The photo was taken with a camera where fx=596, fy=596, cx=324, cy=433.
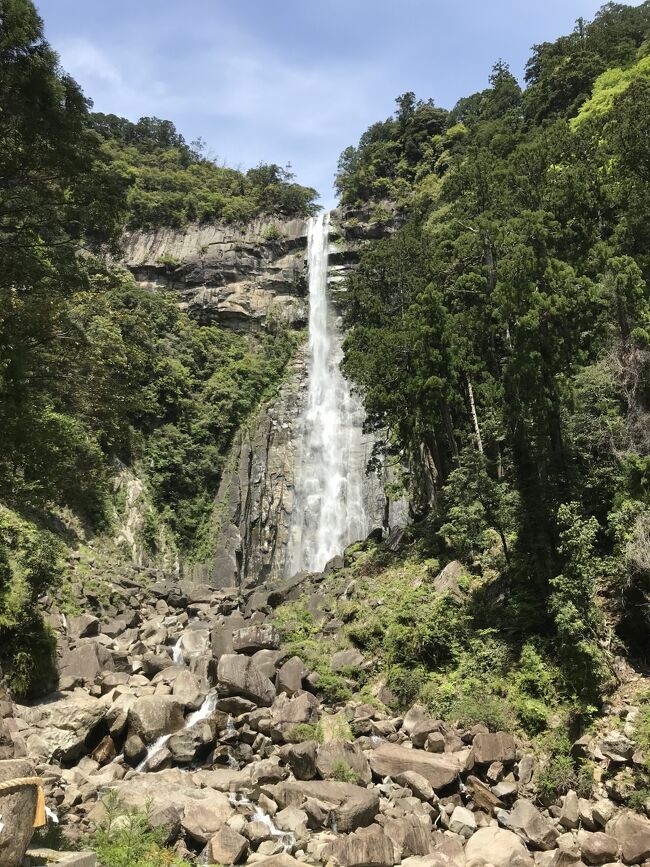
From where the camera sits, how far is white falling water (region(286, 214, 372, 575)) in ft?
110

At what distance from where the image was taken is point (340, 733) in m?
11.4

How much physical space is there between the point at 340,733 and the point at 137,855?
517 cm

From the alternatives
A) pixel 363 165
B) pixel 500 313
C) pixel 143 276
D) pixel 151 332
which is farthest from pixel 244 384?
pixel 500 313

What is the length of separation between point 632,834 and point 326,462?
30149 millimetres

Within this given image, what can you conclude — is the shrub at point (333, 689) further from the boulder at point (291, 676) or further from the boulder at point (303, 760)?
the boulder at point (303, 760)

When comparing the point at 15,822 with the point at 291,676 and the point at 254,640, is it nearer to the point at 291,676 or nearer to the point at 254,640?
the point at 291,676

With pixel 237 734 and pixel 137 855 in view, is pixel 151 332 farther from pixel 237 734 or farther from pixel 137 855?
pixel 137 855

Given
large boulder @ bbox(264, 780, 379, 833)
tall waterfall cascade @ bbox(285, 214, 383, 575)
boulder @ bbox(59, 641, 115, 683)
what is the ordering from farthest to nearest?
tall waterfall cascade @ bbox(285, 214, 383, 575) < boulder @ bbox(59, 641, 115, 683) < large boulder @ bbox(264, 780, 379, 833)

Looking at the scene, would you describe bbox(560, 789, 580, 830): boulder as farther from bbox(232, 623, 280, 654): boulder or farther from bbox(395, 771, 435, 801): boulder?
bbox(232, 623, 280, 654): boulder

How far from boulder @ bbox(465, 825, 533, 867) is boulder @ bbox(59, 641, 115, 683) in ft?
31.3

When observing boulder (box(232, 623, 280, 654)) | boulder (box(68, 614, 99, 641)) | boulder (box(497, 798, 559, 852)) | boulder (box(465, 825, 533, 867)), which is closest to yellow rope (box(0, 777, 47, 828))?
boulder (box(465, 825, 533, 867))

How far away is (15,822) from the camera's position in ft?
12.8

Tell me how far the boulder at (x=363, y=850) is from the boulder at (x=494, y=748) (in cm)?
258

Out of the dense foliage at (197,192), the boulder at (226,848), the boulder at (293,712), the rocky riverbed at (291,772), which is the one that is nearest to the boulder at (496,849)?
the rocky riverbed at (291,772)
